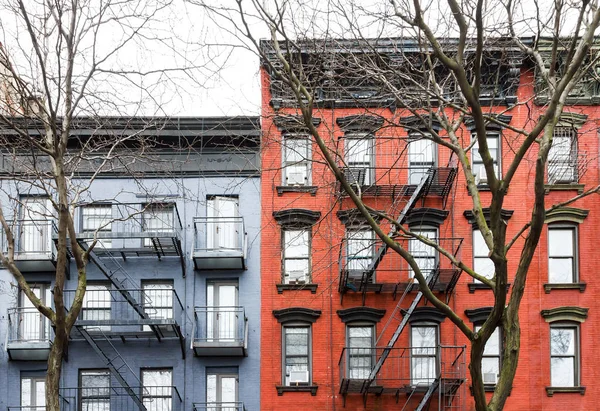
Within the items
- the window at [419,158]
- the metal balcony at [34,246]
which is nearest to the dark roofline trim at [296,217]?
the window at [419,158]

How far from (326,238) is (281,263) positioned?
5.13 ft

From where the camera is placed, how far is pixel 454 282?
2353 centimetres

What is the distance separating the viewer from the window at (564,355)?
2394 cm

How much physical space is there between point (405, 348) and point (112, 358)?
27.2ft

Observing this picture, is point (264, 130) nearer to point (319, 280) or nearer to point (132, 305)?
point (319, 280)

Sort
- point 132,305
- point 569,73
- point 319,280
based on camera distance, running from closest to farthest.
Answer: point 569,73 < point 132,305 < point 319,280

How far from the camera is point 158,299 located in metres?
24.5

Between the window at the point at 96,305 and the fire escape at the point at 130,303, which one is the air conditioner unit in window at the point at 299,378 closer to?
the fire escape at the point at 130,303

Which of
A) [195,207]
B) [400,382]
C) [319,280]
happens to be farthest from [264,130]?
[400,382]

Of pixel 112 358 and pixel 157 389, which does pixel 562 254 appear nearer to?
pixel 157 389

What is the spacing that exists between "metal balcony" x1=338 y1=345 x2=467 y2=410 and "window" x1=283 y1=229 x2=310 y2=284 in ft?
8.24

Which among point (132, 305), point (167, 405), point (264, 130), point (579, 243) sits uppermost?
point (264, 130)

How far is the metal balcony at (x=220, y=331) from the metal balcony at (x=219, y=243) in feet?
4.22

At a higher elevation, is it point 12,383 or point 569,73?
point 569,73
